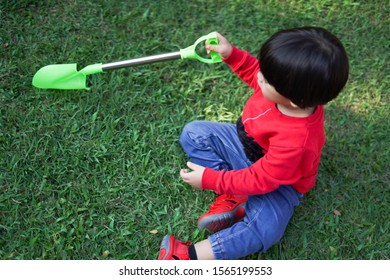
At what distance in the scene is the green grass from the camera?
190cm

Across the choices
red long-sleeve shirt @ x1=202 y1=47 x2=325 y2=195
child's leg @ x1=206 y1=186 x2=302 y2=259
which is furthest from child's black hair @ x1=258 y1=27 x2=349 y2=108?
child's leg @ x1=206 y1=186 x2=302 y2=259

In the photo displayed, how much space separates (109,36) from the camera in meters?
2.46

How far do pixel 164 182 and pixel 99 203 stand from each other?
29 centimetres

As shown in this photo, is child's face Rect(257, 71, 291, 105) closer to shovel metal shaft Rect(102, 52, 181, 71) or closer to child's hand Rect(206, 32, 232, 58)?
child's hand Rect(206, 32, 232, 58)

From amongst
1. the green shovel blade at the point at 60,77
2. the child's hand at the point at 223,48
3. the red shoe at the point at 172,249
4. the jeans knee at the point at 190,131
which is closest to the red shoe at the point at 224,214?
the red shoe at the point at 172,249

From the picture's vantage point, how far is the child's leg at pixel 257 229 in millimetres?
1744

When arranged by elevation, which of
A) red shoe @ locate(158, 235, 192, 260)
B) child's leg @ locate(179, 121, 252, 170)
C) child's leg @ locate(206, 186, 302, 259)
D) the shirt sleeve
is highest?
the shirt sleeve

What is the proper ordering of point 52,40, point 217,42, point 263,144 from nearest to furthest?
1. point 263,144
2. point 217,42
3. point 52,40

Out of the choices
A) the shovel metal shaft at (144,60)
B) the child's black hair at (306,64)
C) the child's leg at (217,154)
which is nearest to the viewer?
the child's black hair at (306,64)

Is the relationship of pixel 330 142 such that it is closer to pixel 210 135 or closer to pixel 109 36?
pixel 210 135

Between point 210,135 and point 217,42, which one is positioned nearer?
point 217,42

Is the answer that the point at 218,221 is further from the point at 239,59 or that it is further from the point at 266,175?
the point at 239,59

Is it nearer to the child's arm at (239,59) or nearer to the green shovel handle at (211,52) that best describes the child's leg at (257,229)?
the child's arm at (239,59)

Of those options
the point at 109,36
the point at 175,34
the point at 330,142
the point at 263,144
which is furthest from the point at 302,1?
the point at 263,144
